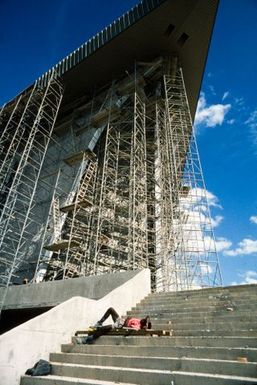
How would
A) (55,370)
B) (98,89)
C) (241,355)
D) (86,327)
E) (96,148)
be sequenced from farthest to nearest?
(98,89) < (96,148) < (86,327) < (55,370) < (241,355)

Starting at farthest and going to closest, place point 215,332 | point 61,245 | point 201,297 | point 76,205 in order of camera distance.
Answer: point 76,205 < point 61,245 < point 201,297 < point 215,332

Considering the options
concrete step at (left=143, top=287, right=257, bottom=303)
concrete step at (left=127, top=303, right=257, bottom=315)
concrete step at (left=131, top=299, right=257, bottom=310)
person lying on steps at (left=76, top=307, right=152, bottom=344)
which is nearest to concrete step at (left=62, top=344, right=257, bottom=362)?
person lying on steps at (left=76, top=307, right=152, bottom=344)

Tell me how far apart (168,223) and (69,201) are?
18.0ft

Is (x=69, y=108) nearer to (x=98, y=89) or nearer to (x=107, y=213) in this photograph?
(x=98, y=89)

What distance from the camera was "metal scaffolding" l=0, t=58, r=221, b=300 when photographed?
541 inches

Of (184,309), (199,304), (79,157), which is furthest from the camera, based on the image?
(79,157)

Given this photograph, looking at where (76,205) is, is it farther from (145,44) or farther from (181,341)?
(145,44)

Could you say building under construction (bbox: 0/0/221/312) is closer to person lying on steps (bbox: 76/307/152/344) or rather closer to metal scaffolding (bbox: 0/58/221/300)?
metal scaffolding (bbox: 0/58/221/300)

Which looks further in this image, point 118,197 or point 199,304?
point 118,197

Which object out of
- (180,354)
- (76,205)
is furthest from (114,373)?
(76,205)

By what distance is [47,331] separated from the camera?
4832 mm

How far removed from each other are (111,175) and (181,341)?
532 inches

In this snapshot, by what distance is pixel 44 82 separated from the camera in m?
20.8

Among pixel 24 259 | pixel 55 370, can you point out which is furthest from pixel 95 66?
pixel 55 370
